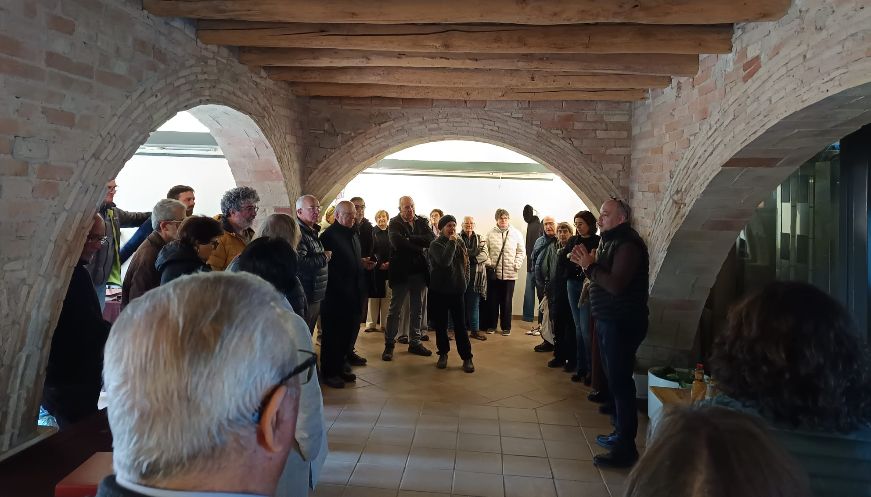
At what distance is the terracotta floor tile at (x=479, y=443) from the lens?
387 centimetres

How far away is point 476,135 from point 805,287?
4.95 metres

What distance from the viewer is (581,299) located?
5137 millimetres

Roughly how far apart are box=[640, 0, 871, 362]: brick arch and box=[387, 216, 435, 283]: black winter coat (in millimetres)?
2253

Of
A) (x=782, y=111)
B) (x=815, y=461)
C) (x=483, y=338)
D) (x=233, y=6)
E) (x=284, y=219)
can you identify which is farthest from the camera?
(x=483, y=338)

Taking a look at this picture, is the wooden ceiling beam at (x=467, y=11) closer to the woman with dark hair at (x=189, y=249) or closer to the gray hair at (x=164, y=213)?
the gray hair at (x=164, y=213)

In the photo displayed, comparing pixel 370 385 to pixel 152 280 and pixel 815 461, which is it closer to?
pixel 152 280

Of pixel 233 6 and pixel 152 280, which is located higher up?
pixel 233 6

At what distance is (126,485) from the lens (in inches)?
32.3

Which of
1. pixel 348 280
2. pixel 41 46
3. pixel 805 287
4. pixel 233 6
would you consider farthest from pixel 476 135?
pixel 805 287

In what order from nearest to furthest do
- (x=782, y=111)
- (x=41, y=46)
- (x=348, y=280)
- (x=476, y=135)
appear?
(x=41, y=46), (x=782, y=111), (x=348, y=280), (x=476, y=135)

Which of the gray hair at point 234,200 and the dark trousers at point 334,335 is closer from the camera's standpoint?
the gray hair at point 234,200

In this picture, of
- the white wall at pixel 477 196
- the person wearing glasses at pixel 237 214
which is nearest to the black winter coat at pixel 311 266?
the person wearing glasses at pixel 237 214

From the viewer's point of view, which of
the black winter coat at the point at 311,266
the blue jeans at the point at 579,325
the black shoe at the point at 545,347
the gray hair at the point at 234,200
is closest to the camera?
the gray hair at the point at 234,200

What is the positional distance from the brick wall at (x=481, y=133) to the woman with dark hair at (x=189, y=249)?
10.1ft
